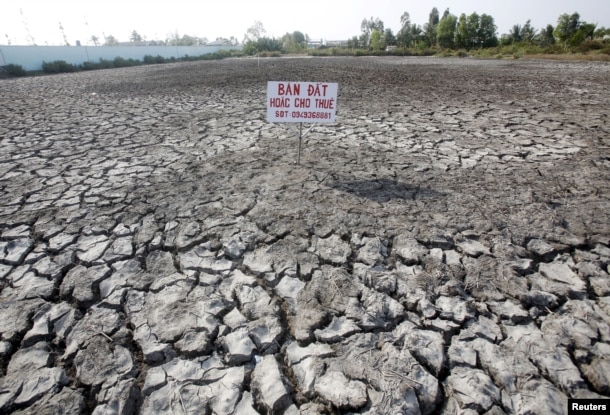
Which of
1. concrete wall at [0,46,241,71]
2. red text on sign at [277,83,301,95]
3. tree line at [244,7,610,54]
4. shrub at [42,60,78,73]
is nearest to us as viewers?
red text on sign at [277,83,301,95]

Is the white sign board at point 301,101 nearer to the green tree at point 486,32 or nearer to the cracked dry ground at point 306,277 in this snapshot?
the cracked dry ground at point 306,277

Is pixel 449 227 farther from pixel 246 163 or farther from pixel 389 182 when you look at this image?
pixel 246 163

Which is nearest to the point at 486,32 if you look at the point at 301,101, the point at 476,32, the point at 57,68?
the point at 476,32

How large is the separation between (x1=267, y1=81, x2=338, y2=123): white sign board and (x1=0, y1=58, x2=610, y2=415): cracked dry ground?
0.63m

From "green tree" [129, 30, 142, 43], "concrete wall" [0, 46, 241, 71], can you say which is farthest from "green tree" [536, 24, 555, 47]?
"green tree" [129, 30, 142, 43]

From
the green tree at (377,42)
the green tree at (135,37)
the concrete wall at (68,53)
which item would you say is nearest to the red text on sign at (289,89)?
the concrete wall at (68,53)

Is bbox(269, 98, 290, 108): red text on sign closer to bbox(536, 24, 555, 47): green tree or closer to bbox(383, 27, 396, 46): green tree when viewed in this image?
bbox(536, 24, 555, 47): green tree

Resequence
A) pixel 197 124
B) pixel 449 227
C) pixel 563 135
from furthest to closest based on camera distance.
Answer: pixel 197 124 < pixel 563 135 < pixel 449 227

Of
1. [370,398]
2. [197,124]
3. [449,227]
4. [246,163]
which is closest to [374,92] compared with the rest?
[197,124]

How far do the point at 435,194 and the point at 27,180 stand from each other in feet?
14.5

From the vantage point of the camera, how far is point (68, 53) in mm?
25750

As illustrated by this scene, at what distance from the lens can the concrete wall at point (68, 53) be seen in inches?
842

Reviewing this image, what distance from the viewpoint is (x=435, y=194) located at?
308 centimetres

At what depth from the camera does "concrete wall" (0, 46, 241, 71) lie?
2139cm
